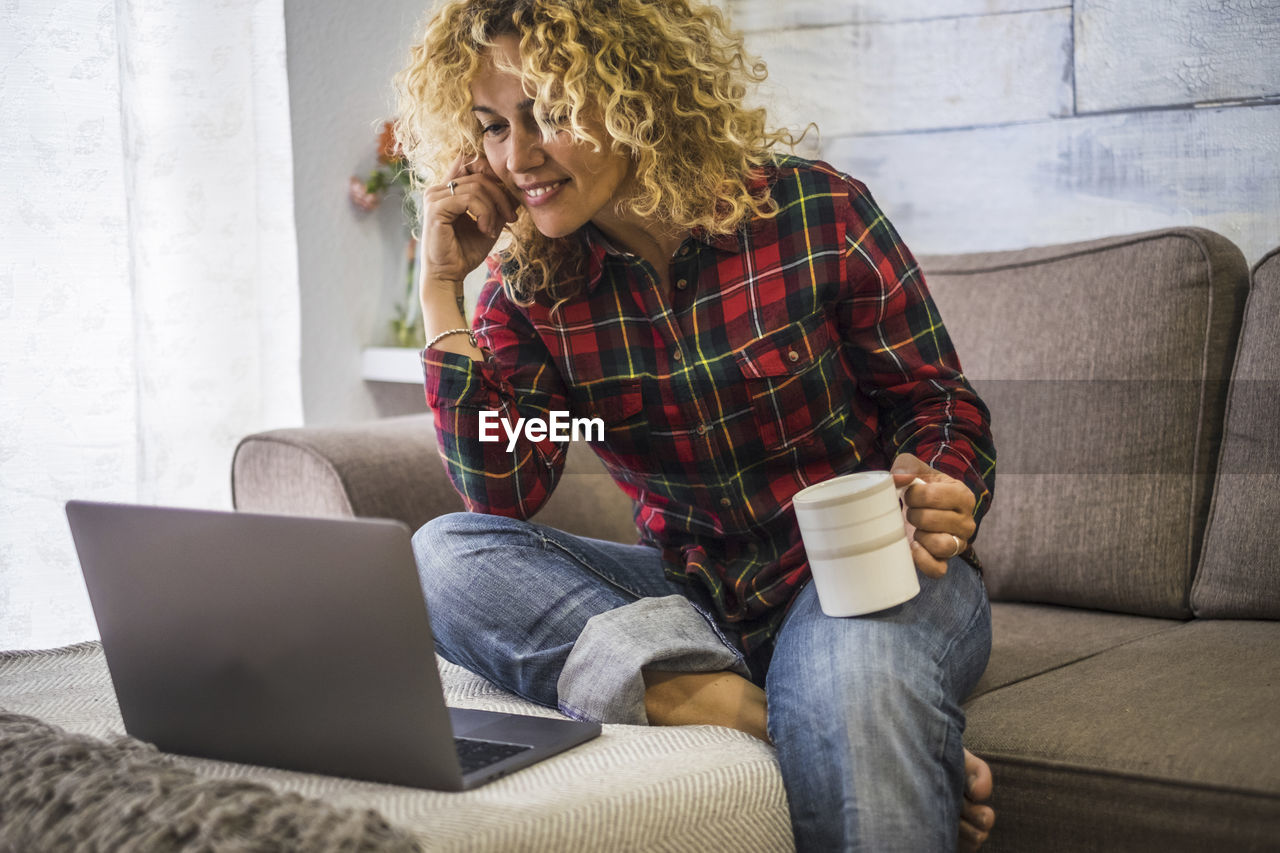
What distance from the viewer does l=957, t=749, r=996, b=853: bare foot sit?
0.98 metres

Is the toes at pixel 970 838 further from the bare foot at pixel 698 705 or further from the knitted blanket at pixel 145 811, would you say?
the knitted blanket at pixel 145 811

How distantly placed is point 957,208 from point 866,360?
790 mm

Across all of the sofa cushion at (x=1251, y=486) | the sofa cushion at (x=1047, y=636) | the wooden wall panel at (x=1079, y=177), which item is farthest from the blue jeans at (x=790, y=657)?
the wooden wall panel at (x=1079, y=177)

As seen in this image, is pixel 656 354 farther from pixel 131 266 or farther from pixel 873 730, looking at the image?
pixel 131 266

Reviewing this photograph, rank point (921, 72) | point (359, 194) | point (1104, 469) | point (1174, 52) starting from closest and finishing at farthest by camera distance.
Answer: point (1104, 469) → point (1174, 52) → point (921, 72) → point (359, 194)

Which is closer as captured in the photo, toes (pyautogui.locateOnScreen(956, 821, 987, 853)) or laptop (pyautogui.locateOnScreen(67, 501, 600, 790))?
laptop (pyautogui.locateOnScreen(67, 501, 600, 790))

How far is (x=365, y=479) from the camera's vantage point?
1.47 m

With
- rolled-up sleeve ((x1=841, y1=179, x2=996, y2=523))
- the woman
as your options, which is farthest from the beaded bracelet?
rolled-up sleeve ((x1=841, y1=179, x2=996, y2=523))

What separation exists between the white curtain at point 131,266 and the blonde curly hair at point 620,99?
589 mm

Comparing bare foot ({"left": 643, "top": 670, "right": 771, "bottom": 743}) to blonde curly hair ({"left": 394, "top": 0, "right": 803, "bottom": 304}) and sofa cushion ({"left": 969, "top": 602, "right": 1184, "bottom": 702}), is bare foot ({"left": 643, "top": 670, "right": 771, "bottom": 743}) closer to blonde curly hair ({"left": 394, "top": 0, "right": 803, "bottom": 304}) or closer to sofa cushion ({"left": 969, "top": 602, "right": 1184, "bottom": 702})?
sofa cushion ({"left": 969, "top": 602, "right": 1184, "bottom": 702})

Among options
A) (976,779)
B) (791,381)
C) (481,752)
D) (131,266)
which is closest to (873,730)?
(976,779)

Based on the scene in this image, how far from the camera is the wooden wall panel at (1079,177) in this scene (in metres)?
1.67

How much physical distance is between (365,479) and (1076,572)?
880 millimetres

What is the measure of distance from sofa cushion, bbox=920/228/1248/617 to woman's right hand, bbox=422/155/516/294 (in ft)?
2.23
